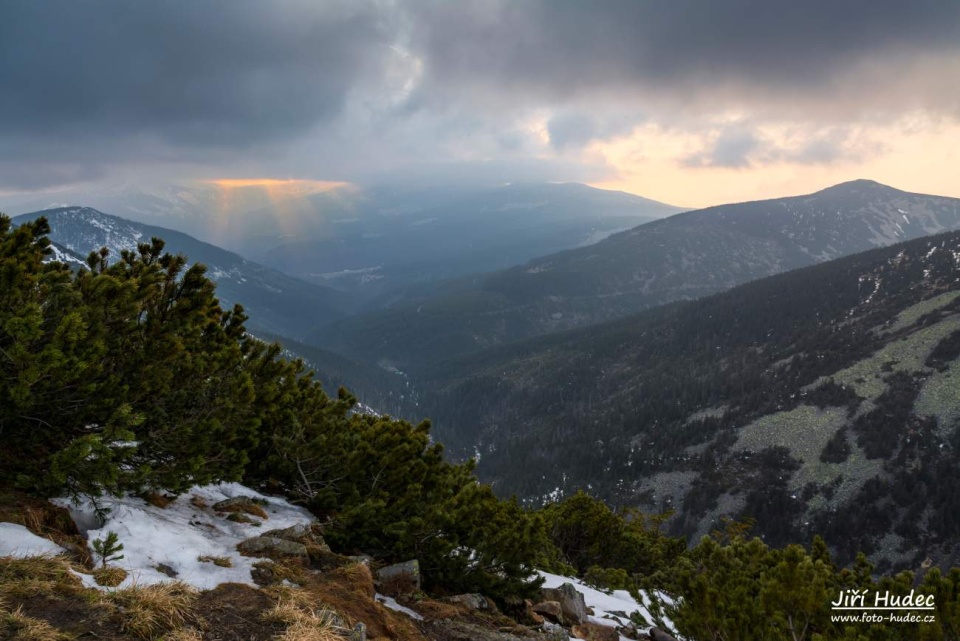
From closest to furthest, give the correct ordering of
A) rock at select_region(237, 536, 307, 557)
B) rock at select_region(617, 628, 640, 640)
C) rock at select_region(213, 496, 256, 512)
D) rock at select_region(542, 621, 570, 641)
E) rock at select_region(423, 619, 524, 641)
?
1. rock at select_region(423, 619, 524, 641)
2. rock at select_region(237, 536, 307, 557)
3. rock at select_region(542, 621, 570, 641)
4. rock at select_region(213, 496, 256, 512)
5. rock at select_region(617, 628, 640, 640)

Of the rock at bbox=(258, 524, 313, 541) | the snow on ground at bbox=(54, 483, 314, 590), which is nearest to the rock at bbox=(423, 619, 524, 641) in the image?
the rock at bbox=(258, 524, 313, 541)

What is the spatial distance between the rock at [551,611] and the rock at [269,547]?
7.12 metres

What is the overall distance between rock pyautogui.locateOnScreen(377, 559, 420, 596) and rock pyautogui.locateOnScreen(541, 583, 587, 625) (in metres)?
5.45

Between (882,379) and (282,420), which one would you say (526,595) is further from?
(882,379)

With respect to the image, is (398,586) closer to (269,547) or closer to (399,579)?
(399,579)

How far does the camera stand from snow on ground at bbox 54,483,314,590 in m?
7.91

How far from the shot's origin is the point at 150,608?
245 inches

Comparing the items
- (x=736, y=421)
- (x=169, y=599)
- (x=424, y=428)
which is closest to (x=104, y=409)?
(x=169, y=599)

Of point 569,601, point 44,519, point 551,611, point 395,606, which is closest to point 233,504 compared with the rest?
point 44,519

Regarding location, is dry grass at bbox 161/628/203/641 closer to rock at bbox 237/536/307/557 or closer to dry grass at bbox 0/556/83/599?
dry grass at bbox 0/556/83/599

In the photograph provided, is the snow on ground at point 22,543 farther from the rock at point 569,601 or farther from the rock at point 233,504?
the rock at point 569,601

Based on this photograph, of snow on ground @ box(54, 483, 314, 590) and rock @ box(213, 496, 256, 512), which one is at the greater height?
snow on ground @ box(54, 483, 314, 590)

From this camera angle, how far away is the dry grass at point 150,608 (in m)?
5.94

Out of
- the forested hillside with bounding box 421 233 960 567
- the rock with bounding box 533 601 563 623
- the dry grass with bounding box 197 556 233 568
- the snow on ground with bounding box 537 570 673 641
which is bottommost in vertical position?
the forested hillside with bounding box 421 233 960 567
